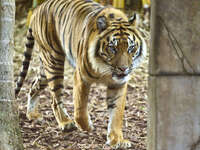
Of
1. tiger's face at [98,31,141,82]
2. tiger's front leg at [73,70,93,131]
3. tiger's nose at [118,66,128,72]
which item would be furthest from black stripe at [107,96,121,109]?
tiger's nose at [118,66,128,72]

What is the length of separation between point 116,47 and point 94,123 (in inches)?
61.0

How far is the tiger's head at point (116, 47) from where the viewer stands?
4133 mm

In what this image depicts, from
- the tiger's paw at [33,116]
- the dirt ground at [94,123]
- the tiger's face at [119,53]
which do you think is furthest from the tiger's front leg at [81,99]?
the tiger's paw at [33,116]

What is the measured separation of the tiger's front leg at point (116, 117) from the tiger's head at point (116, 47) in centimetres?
25

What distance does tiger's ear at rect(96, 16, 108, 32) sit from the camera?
4.25 meters

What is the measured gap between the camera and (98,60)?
431 centimetres

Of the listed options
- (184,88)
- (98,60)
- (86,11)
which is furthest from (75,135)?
(184,88)

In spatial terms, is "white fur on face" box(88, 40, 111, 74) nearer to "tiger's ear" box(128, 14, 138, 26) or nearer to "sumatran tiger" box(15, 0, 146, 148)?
"sumatran tiger" box(15, 0, 146, 148)

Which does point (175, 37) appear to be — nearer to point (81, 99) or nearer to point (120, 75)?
point (120, 75)

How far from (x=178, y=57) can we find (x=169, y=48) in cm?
9

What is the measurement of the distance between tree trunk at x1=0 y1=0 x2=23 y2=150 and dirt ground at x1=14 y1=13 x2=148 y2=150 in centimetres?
95

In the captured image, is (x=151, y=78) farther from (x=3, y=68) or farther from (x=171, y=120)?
(x=3, y=68)

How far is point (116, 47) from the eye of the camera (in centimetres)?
415

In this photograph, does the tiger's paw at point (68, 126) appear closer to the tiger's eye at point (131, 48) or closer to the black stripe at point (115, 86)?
the black stripe at point (115, 86)
